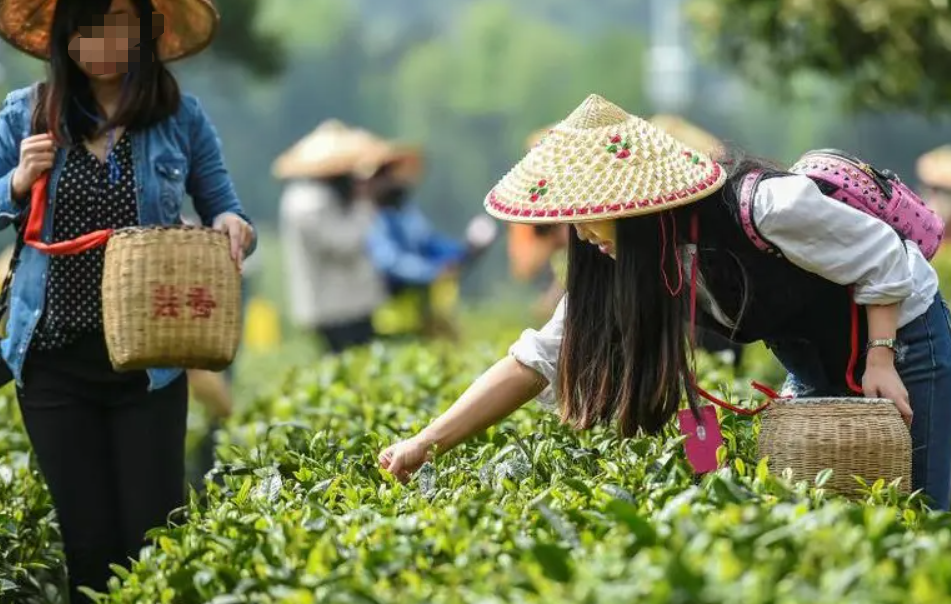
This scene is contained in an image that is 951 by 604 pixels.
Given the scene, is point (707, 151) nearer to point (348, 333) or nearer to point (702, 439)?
point (702, 439)

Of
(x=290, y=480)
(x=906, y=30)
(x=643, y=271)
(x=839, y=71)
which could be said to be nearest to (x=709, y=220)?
(x=643, y=271)

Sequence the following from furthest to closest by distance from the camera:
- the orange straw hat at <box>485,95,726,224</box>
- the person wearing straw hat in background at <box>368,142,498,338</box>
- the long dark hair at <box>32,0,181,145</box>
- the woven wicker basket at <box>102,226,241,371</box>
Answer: the person wearing straw hat in background at <box>368,142,498,338</box>, the long dark hair at <box>32,0,181,145</box>, the woven wicker basket at <box>102,226,241,371</box>, the orange straw hat at <box>485,95,726,224</box>

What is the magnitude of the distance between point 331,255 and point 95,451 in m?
7.00

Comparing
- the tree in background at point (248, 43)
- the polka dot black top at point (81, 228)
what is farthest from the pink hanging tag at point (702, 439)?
the tree in background at point (248, 43)

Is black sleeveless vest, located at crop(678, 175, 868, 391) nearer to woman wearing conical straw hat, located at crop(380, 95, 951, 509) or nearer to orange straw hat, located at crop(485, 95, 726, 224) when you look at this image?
woman wearing conical straw hat, located at crop(380, 95, 951, 509)

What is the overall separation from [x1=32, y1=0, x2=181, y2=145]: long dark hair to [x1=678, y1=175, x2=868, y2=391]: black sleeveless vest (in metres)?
1.49

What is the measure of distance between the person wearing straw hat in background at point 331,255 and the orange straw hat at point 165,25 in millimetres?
6462

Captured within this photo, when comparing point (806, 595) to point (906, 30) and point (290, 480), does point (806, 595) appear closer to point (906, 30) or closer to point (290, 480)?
point (290, 480)

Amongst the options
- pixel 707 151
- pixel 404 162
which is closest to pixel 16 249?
pixel 707 151

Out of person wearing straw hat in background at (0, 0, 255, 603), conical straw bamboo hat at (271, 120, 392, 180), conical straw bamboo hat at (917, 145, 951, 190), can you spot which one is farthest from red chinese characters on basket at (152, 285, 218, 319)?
conical straw bamboo hat at (917, 145, 951, 190)

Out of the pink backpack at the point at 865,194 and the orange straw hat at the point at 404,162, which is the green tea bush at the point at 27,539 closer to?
the pink backpack at the point at 865,194

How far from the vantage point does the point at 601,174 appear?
4.14 m

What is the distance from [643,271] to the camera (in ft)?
13.7

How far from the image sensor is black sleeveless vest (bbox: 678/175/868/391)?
13.8 feet
